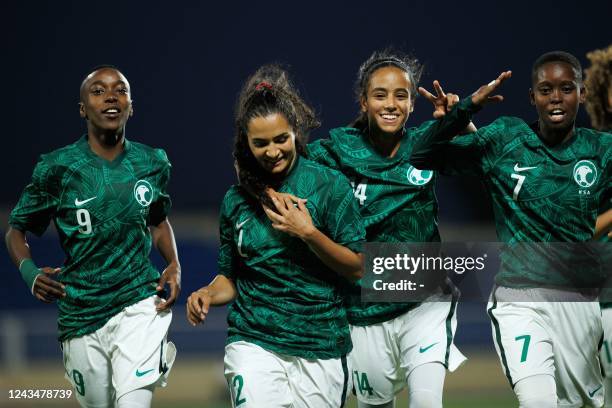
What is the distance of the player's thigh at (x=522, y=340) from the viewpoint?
4.81 m

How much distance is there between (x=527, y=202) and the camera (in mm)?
5004

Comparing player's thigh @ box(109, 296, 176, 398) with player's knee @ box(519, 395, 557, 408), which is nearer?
player's knee @ box(519, 395, 557, 408)

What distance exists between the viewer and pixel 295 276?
459 cm

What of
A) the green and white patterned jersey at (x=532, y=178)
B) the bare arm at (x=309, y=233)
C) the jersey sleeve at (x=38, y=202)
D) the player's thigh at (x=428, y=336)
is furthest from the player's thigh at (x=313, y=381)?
the jersey sleeve at (x=38, y=202)

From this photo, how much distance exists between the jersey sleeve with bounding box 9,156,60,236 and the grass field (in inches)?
143

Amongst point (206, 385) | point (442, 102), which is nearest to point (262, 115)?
point (442, 102)

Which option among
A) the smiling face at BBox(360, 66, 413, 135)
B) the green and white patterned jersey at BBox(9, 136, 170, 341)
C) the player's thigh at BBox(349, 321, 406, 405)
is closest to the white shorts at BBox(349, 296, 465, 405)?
the player's thigh at BBox(349, 321, 406, 405)

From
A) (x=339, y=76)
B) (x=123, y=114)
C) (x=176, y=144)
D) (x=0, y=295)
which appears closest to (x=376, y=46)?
(x=339, y=76)

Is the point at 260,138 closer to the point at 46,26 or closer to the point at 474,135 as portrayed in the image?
the point at 474,135

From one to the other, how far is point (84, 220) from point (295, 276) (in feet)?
4.35

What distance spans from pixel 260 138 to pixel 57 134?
957 centimetres

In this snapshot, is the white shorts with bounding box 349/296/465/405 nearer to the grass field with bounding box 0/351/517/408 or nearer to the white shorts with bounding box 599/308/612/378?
the white shorts with bounding box 599/308/612/378

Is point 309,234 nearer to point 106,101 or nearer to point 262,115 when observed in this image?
point 262,115
